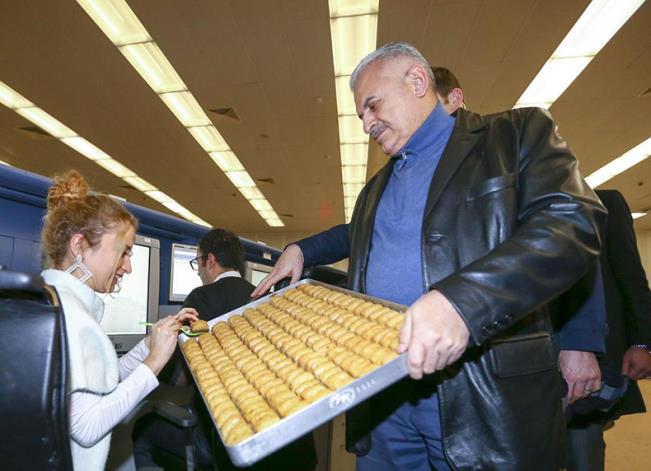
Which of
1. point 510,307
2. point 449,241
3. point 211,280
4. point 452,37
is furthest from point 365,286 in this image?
point 452,37

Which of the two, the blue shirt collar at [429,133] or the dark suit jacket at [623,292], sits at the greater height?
the blue shirt collar at [429,133]

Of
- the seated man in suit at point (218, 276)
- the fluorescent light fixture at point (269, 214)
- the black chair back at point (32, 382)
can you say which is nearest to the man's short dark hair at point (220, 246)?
the seated man in suit at point (218, 276)

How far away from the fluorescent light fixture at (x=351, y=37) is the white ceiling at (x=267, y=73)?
0.12 meters

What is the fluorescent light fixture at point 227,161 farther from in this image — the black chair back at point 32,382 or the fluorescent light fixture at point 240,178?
the black chair back at point 32,382

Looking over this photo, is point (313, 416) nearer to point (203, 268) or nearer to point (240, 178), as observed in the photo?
point (203, 268)

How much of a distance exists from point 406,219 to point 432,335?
1.95 ft

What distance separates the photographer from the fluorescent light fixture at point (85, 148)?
28.0ft

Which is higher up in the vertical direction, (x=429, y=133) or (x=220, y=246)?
(x=429, y=133)

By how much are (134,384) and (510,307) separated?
1145mm

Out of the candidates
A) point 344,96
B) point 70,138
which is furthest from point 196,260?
point 70,138

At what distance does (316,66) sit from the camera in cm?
572

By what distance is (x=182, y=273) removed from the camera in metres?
2.88

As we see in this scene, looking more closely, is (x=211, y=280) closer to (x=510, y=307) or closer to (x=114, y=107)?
(x=510, y=307)

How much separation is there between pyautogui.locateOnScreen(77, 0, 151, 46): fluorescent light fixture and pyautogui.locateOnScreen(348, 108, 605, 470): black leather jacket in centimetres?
494
